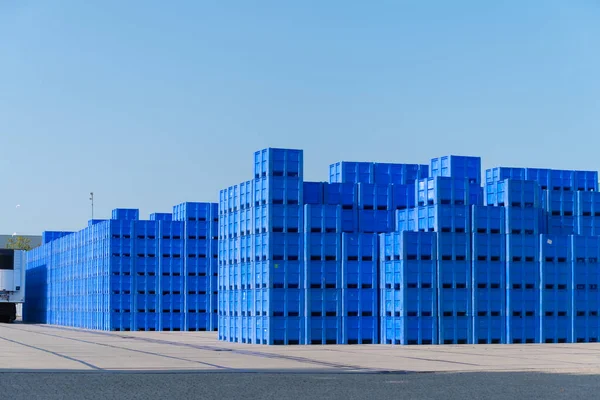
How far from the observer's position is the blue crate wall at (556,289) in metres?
27.7

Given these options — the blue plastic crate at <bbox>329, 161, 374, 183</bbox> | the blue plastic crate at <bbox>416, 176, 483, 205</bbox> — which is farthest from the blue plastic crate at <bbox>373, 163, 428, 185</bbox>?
the blue plastic crate at <bbox>416, 176, 483, 205</bbox>

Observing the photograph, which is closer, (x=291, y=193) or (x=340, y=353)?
(x=340, y=353)

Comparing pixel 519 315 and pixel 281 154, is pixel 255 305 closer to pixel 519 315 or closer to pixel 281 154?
pixel 281 154

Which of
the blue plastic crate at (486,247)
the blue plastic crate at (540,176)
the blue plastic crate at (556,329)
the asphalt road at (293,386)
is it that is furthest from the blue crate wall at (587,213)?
the asphalt road at (293,386)

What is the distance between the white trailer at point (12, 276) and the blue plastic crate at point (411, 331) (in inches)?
1035

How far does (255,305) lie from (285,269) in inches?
51.6

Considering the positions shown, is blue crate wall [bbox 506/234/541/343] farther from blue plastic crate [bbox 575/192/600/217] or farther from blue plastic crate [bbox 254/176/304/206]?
blue plastic crate [bbox 254/176/304/206]

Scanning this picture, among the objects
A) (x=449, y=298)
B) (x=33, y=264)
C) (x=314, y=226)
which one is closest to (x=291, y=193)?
(x=314, y=226)

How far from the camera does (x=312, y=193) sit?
91.4 feet

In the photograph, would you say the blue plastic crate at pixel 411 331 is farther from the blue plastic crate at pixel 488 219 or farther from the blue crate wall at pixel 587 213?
the blue crate wall at pixel 587 213

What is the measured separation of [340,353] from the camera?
894 inches

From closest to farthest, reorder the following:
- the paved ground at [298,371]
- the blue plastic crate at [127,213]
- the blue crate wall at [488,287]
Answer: the paved ground at [298,371] < the blue crate wall at [488,287] < the blue plastic crate at [127,213]

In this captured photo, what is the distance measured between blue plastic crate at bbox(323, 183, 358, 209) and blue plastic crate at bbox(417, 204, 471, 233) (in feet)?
6.16

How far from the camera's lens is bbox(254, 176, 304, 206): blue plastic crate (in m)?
26.9
